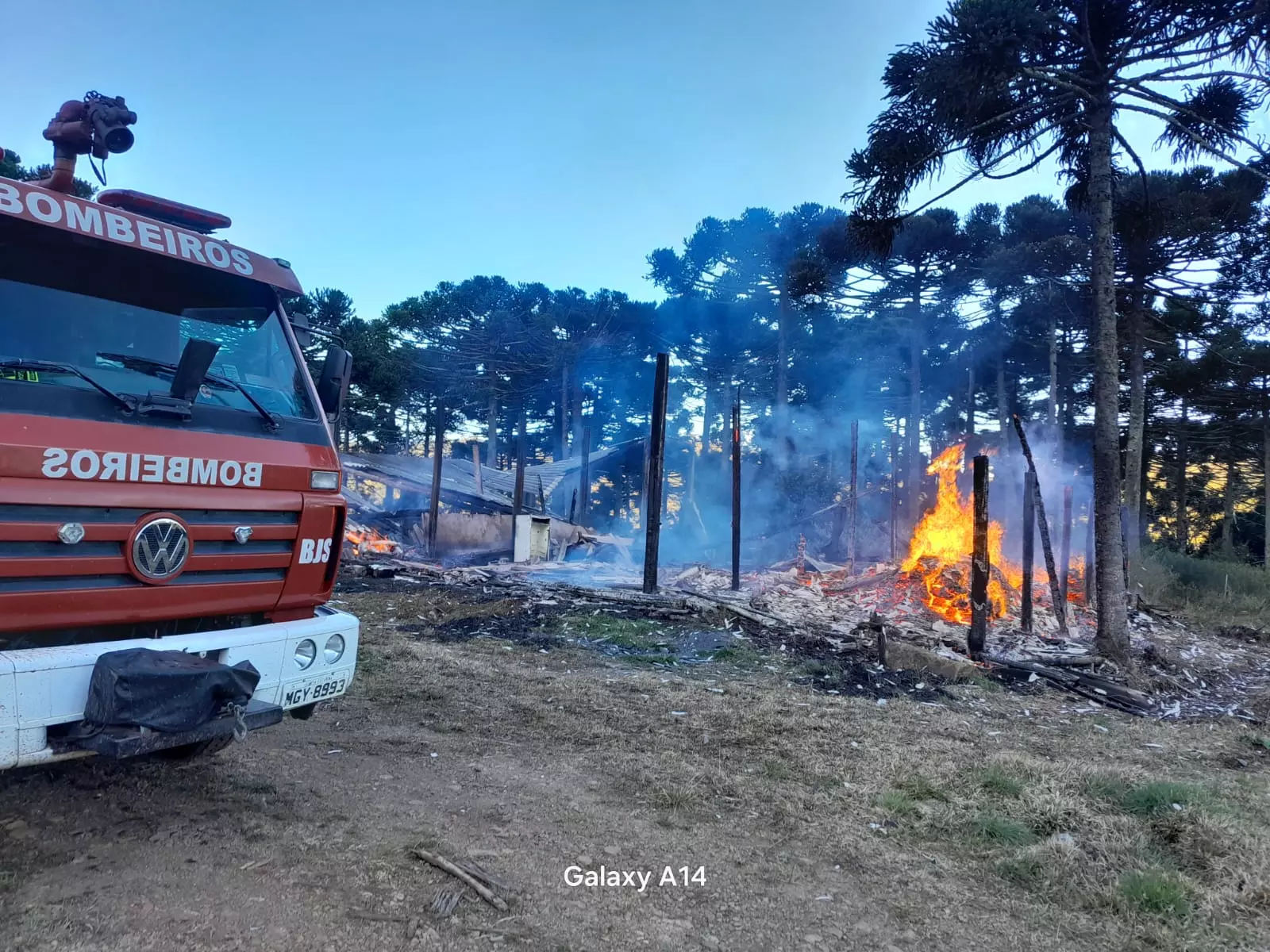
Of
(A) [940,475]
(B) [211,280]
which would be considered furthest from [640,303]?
(B) [211,280]

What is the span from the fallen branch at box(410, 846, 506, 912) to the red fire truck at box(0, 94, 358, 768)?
0.92m

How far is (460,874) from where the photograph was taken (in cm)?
323

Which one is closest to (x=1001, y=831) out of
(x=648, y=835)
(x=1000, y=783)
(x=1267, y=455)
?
(x=1000, y=783)

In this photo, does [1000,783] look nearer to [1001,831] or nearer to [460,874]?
[1001,831]

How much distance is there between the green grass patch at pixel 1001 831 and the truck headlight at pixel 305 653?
3515mm

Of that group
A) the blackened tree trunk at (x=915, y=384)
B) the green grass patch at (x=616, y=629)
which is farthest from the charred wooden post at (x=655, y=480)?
the blackened tree trunk at (x=915, y=384)

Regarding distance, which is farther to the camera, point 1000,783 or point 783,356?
point 783,356

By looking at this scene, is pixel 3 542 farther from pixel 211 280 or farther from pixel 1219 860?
pixel 1219 860

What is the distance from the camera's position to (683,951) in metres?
2.84

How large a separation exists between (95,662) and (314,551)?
1.14 metres

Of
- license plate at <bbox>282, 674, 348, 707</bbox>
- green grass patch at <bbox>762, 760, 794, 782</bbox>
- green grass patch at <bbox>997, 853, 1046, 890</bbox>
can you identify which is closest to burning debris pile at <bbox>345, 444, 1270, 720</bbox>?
green grass patch at <bbox>762, 760, 794, 782</bbox>

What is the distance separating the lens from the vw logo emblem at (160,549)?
313 centimetres

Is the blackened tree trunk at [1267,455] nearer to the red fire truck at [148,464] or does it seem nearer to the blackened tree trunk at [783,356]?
the blackened tree trunk at [783,356]

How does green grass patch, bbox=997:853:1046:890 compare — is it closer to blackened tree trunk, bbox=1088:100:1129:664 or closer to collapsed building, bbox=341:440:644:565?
blackened tree trunk, bbox=1088:100:1129:664
